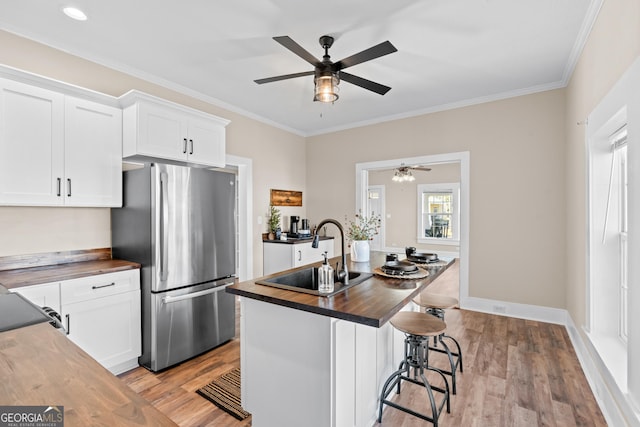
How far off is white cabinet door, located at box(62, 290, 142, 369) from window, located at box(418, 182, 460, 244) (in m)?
7.39

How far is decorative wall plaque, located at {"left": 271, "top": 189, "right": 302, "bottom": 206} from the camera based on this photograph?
488 centimetres

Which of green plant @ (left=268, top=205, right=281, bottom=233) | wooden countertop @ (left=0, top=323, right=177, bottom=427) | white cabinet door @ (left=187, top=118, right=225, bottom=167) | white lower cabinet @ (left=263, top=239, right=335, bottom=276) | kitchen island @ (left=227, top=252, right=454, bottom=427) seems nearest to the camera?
wooden countertop @ (left=0, top=323, right=177, bottom=427)

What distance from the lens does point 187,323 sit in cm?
269

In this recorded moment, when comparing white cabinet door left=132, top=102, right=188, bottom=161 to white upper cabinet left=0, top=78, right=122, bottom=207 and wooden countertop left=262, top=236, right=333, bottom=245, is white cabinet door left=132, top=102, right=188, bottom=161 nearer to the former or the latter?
white upper cabinet left=0, top=78, right=122, bottom=207

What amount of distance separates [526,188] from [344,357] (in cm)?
338

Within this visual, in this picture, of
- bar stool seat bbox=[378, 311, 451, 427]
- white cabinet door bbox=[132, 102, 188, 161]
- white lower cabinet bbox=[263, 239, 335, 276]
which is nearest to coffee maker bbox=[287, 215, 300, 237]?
white lower cabinet bbox=[263, 239, 335, 276]

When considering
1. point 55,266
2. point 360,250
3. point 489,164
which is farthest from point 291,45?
point 489,164

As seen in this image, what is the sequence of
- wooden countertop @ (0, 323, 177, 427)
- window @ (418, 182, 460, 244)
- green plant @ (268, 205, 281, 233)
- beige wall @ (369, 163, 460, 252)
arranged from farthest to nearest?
beige wall @ (369, 163, 460, 252) → window @ (418, 182, 460, 244) → green plant @ (268, 205, 281, 233) → wooden countertop @ (0, 323, 177, 427)

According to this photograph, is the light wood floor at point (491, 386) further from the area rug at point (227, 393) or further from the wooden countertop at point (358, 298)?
the wooden countertop at point (358, 298)

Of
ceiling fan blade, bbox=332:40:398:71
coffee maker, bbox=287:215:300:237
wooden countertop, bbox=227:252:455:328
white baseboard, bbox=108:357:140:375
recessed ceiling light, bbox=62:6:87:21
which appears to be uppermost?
recessed ceiling light, bbox=62:6:87:21

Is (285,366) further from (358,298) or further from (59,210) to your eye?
(59,210)

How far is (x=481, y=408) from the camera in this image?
203 cm

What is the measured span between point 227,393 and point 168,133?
92.3 inches

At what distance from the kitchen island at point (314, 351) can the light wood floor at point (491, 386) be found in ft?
1.23
